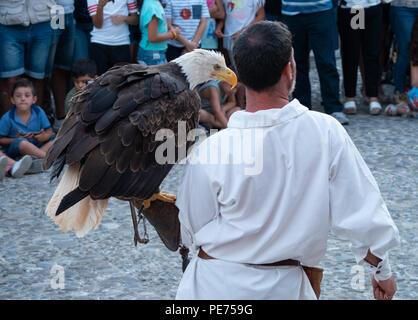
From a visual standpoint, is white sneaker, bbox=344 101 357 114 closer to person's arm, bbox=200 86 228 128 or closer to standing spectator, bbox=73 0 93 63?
person's arm, bbox=200 86 228 128

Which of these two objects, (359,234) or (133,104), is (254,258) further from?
(133,104)

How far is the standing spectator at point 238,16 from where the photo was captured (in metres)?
8.29

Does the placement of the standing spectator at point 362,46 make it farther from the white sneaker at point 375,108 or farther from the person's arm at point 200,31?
the person's arm at point 200,31

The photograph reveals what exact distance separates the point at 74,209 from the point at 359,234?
52.5 inches

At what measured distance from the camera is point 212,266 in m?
2.45

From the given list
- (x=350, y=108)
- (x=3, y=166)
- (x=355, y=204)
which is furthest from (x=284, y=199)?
(x=350, y=108)

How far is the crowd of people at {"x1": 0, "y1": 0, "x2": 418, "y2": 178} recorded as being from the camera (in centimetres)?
731

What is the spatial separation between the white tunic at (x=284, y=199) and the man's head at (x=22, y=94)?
510cm

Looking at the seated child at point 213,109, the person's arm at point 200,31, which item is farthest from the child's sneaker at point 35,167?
the person's arm at point 200,31

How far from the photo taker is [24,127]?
7.20 meters

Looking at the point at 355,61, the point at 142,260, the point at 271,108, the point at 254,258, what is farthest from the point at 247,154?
the point at 355,61

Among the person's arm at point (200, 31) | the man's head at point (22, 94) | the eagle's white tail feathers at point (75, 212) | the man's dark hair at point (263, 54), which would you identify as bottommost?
the man's head at point (22, 94)

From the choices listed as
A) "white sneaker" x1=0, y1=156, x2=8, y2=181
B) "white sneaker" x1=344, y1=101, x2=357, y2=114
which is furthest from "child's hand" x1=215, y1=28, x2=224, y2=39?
"white sneaker" x1=0, y1=156, x2=8, y2=181

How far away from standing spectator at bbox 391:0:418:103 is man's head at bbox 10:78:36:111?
4.52 metres
